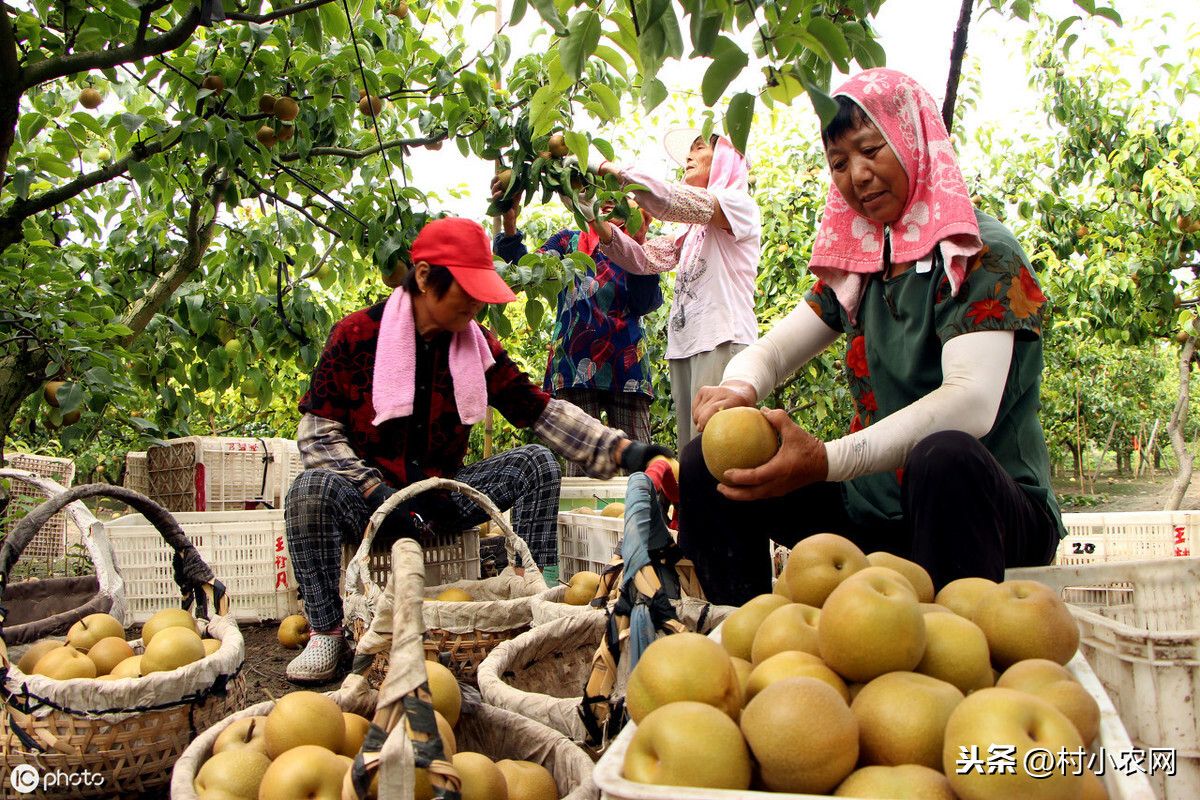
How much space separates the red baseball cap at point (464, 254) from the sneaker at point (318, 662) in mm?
1261

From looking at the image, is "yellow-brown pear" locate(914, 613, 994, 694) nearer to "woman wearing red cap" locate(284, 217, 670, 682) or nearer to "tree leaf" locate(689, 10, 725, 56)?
"tree leaf" locate(689, 10, 725, 56)

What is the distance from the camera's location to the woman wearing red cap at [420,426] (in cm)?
268

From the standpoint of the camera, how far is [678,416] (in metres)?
3.96

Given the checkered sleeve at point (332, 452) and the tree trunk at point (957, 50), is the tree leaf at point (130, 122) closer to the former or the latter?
the checkered sleeve at point (332, 452)

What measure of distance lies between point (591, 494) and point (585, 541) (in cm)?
76

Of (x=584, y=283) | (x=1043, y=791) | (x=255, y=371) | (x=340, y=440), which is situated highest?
(x=584, y=283)

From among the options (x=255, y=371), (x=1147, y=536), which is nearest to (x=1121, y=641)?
(x=1147, y=536)

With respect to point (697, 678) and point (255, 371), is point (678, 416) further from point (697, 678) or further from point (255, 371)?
point (697, 678)

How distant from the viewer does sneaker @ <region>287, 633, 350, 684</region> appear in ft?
8.52

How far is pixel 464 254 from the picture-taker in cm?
274

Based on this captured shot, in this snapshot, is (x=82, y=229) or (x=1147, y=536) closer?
(x=1147, y=536)

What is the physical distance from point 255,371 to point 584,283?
1.67 meters

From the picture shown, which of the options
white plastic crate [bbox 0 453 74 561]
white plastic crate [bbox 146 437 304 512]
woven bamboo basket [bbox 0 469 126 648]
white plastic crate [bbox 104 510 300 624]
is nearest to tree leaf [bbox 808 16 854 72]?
woven bamboo basket [bbox 0 469 126 648]

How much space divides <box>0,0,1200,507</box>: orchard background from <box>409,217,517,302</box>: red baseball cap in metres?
0.15
